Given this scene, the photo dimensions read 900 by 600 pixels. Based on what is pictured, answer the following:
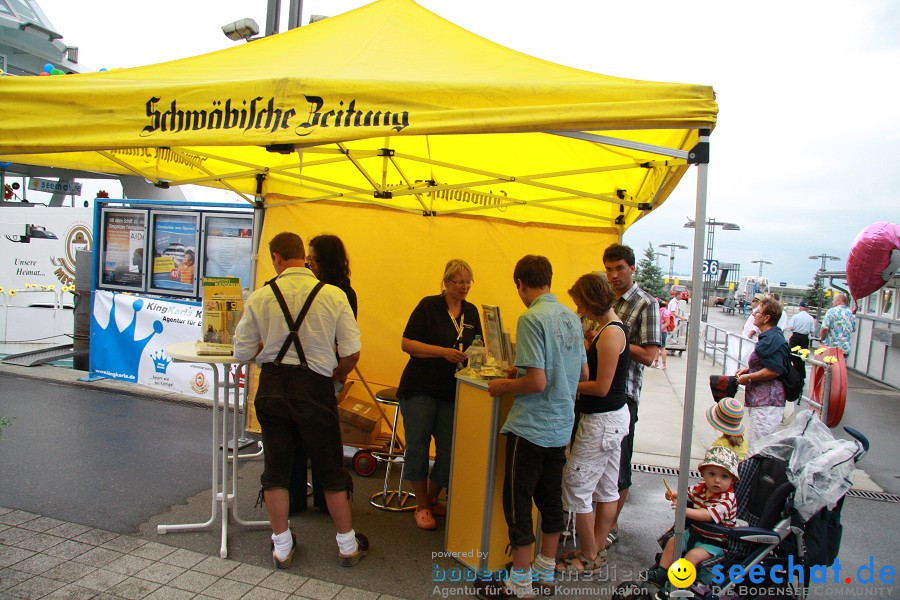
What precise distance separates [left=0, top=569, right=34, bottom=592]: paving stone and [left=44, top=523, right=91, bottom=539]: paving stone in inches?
17.0

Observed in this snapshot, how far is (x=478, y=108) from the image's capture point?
8.33 feet

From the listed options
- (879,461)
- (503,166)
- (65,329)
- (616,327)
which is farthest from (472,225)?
(65,329)

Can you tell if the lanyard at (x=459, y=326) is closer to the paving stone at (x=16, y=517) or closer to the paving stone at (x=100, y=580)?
the paving stone at (x=100, y=580)

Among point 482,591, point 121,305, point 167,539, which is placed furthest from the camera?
point 121,305

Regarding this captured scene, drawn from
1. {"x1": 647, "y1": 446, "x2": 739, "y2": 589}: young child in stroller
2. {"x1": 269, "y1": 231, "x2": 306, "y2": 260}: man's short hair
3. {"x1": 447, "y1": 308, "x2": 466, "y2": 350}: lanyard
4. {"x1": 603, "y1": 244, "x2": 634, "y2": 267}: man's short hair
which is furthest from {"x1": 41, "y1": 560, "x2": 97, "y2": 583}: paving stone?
{"x1": 603, "y1": 244, "x2": 634, "y2": 267}: man's short hair

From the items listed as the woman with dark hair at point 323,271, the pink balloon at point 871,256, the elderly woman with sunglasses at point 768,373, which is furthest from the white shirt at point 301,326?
the pink balloon at point 871,256

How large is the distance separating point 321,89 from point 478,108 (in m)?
0.74

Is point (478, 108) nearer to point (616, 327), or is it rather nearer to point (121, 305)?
point (616, 327)

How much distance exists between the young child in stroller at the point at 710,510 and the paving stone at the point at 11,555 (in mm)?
3467

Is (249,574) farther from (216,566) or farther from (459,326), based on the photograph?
(459,326)

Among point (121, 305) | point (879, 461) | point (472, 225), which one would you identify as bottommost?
point (879, 461)

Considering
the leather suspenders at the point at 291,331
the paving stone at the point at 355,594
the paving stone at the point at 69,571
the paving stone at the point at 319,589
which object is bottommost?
the paving stone at the point at 355,594

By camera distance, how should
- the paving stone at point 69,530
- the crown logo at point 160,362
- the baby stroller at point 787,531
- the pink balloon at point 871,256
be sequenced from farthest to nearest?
the pink balloon at point 871,256 → the crown logo at point 160,362 → the paving stone at point 69,530 → the baby stroller at point 787,531

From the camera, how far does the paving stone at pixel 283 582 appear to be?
314 cm
